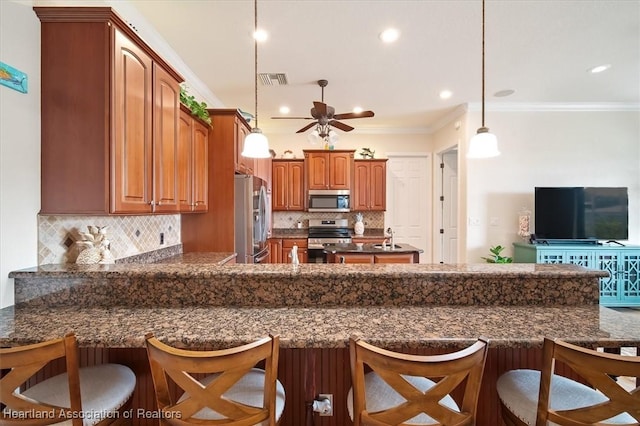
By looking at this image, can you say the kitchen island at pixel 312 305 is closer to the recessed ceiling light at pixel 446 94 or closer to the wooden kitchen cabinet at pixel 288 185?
the recessed ceiling light at pixel 446 94

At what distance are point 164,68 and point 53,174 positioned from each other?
986mm

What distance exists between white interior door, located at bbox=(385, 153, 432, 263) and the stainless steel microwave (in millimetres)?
968

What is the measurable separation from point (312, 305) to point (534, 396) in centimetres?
91

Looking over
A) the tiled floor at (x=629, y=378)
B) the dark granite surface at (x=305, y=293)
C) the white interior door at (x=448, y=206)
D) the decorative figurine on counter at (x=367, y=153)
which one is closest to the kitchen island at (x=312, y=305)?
the dark granite surface at (x=305, y=293)

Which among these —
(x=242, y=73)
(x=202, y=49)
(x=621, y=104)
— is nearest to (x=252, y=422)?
(x=202, y=49)

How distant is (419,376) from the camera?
0.86 meters

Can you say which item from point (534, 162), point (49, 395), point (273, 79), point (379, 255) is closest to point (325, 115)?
→ point (273, 79)

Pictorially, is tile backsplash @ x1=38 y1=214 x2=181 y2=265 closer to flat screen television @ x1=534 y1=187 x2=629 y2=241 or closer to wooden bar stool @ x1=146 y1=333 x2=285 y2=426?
wooden bar stool @ x1=146 y1=333 x2=285 y2=426

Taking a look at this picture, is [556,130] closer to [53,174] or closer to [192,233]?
[192,233]

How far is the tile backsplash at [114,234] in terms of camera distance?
162 centimetres

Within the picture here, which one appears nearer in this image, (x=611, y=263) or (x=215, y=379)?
(x=215, y=379)

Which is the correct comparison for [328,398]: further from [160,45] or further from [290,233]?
[290,233]

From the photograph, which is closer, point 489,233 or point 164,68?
point 164,68

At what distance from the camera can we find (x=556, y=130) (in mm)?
4332
